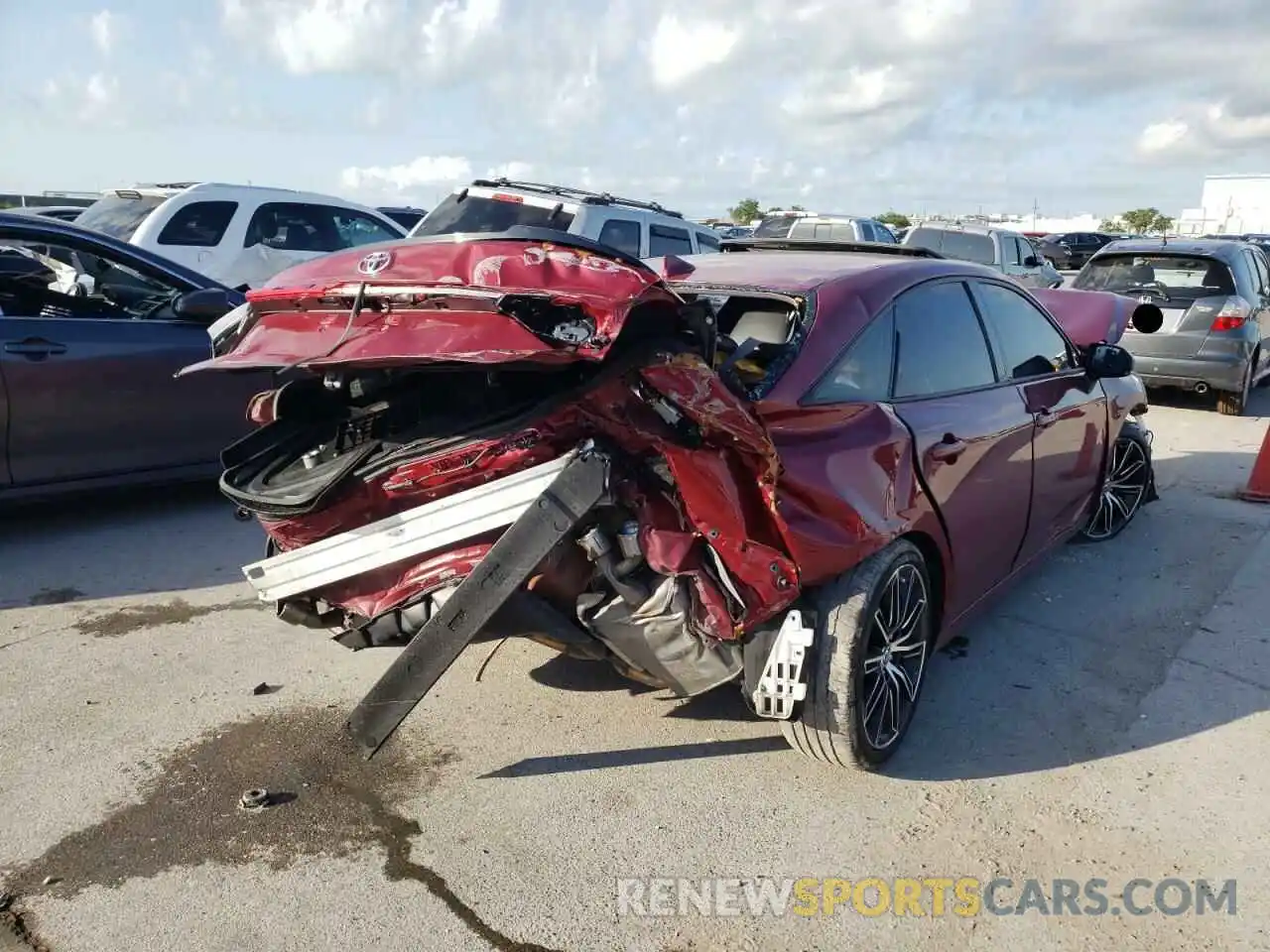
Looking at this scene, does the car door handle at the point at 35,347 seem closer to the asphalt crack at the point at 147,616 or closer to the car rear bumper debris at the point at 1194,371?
the asphalt crack at the point at 147,616

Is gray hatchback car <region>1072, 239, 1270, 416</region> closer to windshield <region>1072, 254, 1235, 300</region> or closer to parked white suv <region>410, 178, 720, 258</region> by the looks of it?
windshield <region>1072, 254, 1235, 300</region>

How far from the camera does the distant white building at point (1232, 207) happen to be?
2857 inches

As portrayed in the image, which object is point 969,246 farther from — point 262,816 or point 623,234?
point 262,816

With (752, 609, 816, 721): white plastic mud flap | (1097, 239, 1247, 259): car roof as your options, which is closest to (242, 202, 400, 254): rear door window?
(1097, 239, 1247, 259): car roof

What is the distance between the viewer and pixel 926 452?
3.56 meters

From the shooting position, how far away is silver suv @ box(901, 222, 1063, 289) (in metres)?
15.1

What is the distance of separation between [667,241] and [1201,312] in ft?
17.0

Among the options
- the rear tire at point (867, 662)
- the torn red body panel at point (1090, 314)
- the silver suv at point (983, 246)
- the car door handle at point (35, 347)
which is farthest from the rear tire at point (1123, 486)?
the silver suv at point (983, 246)

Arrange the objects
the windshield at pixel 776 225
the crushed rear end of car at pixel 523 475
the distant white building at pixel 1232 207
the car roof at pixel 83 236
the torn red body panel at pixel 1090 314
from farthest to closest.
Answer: the distant white building at pixel 1232 207, the windshield at pixel 776 225, the torn red body panel at pixel 1090 314, the car roof at pixel 83 236, the crushed rear end of car at pixel 523 475

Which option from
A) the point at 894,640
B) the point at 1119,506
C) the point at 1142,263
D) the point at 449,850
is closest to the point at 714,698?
the point at 894,640

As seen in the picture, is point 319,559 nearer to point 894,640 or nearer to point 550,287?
point 550,287

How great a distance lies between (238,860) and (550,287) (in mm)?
1812

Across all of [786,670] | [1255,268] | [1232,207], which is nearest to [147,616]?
[786,670]

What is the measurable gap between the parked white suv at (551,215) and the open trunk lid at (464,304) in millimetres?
5610
